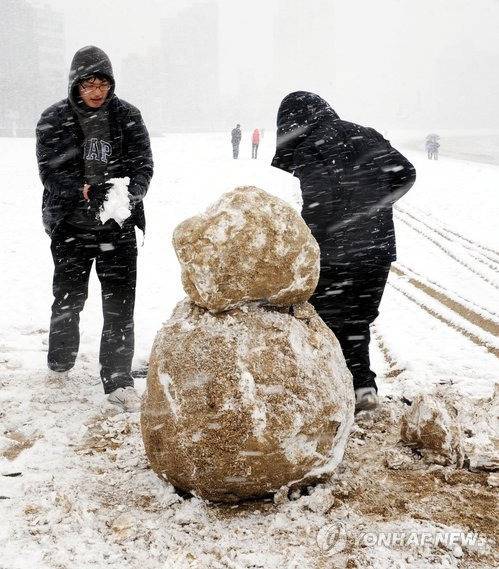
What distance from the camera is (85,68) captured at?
3.37m

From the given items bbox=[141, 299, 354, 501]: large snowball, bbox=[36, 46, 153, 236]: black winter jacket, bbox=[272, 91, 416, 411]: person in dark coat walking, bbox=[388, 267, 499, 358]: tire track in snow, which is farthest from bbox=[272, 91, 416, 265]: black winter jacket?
bbox=[388, 267, 499, 358]: tire track in snow

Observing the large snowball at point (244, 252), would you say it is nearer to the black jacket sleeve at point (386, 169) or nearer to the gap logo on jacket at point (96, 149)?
the black jacket sleeve at point (386, 169)

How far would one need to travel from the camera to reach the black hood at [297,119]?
3299 mm

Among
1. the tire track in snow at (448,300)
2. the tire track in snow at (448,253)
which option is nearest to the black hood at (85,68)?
the tire track in snow at (448,300)

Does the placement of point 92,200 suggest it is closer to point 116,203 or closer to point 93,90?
point 116,203

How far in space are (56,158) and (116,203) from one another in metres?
0.52

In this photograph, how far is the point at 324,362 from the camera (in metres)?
2.70

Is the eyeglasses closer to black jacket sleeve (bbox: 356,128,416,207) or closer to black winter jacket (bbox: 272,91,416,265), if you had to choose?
black winter jacket (bbox: 272,91,416,265)

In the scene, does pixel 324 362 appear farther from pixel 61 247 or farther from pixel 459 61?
pixel 459 61

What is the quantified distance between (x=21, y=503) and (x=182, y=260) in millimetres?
1426

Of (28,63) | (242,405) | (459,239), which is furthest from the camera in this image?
(28,63)

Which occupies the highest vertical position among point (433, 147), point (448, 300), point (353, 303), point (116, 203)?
point (116, 203)

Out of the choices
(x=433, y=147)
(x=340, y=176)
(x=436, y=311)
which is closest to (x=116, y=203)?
(x=340, y=176)

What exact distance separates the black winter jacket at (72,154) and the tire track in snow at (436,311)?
143 inches
